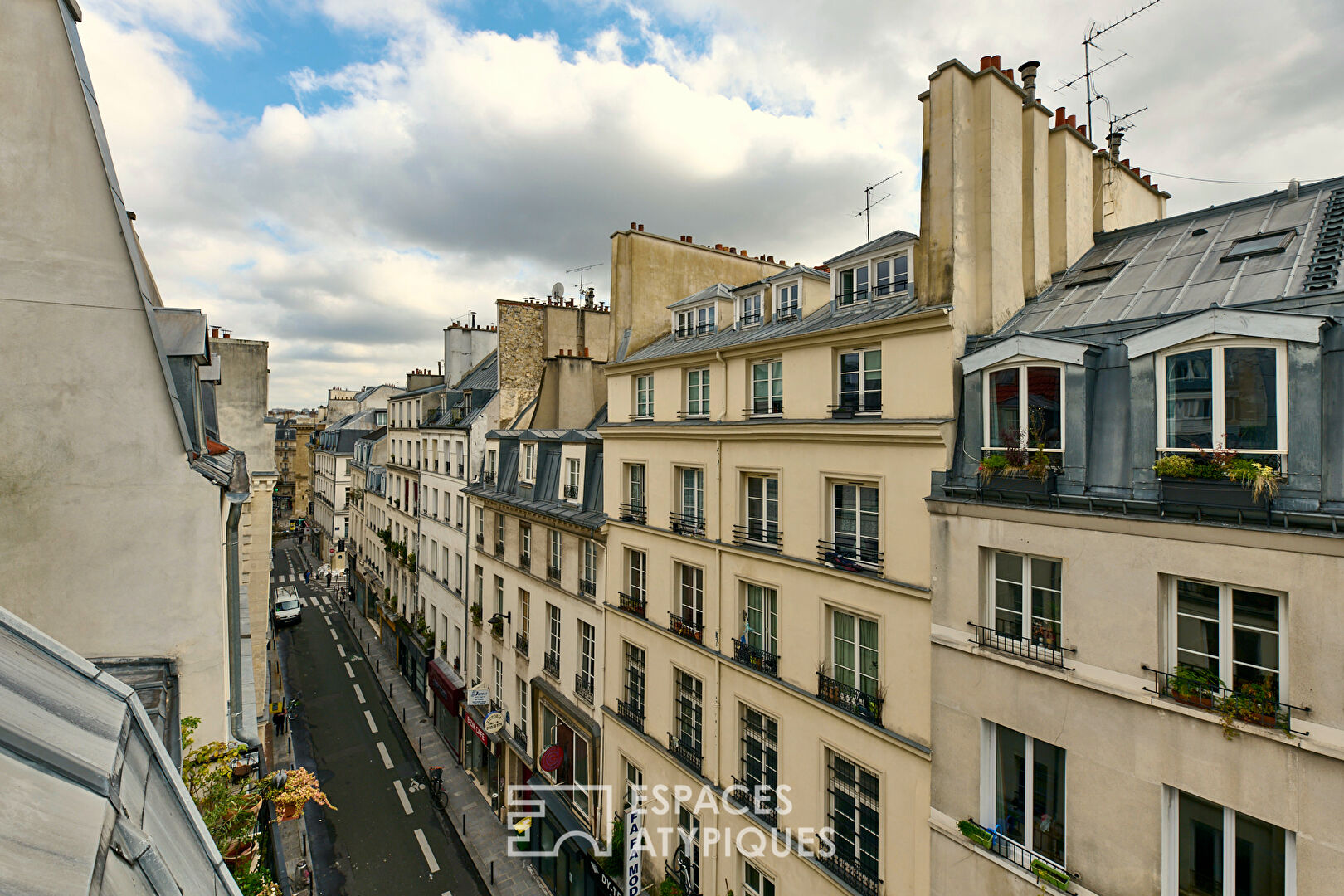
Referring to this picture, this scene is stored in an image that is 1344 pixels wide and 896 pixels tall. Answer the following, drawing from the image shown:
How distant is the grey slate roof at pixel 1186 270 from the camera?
968 cm

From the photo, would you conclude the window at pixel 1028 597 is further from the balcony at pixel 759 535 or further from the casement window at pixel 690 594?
the casement window at pixel 690 594

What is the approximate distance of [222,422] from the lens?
19.6m

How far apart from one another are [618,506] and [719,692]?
670 cm

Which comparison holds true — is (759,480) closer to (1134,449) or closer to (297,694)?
(1134,449)

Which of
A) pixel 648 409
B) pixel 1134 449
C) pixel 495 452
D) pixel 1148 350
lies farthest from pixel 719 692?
pixel 495 452

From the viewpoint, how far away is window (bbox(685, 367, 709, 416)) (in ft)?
56.5

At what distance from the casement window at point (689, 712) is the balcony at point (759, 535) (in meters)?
4.27

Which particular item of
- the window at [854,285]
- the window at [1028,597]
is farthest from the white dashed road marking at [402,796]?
the window at [854,285]

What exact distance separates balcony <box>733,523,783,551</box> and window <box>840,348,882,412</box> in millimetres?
3372

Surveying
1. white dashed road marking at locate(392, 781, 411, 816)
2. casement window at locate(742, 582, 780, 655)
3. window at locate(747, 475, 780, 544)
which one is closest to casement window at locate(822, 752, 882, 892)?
casement window at locate(742, 582, 780, 655)

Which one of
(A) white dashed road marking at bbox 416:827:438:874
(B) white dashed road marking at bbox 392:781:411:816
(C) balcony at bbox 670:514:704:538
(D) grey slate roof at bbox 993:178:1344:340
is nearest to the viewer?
(D) grey slate roof at bbox 993:178:1344:340

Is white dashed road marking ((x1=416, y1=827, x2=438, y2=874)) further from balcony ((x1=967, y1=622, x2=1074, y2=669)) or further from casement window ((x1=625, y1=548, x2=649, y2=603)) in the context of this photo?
balcony ((x1=967, y1=622, x2=1074, y2=669))

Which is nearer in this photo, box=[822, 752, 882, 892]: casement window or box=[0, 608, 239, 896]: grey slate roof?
box=[0, 608, 239, 896]: grey slate roof

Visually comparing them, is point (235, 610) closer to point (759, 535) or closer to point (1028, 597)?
point (759, 535)
